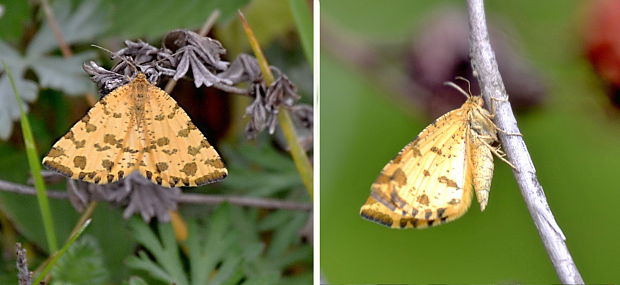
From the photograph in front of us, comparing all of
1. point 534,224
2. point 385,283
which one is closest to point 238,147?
point 385,283

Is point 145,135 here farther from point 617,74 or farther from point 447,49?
point 617,74

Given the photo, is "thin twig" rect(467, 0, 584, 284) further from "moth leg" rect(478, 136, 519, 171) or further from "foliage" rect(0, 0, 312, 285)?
"foliage" rect(0, 0, 312, 285)

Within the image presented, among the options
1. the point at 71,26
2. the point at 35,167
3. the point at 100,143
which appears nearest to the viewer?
the point at 100,143

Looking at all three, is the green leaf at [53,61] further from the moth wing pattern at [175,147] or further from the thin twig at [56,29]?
the moth wing pattern at [175,147]

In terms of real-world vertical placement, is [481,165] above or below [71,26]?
below

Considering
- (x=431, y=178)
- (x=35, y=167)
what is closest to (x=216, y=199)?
Result: (x=35, y=167)

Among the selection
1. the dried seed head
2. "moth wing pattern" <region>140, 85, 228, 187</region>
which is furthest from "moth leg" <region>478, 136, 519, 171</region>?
the dried seed head

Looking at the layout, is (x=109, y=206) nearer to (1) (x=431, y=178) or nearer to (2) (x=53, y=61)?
(2) (x=53, y=61)

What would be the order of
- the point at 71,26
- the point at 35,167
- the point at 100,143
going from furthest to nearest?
the point at 71,26 < the point at 35,167 < the point at 100,143
